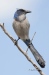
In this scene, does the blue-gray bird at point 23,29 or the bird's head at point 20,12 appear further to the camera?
the bird's head at point 20,12

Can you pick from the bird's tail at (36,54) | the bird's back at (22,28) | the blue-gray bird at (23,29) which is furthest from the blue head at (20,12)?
the bird's tail at (36,54)

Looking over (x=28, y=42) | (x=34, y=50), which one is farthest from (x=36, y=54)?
(x=28, y=42)

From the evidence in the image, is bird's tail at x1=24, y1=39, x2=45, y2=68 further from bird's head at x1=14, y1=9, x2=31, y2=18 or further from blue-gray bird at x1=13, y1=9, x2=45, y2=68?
bird's head at x1=14, y1=9, x2=31, y2=18

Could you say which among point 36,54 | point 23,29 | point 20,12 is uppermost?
point 20,12

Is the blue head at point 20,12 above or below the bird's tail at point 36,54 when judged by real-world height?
above

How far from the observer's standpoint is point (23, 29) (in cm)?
284

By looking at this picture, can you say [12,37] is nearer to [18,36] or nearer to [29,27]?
[18,36]

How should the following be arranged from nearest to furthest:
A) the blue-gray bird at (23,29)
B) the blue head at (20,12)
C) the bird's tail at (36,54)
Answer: the bird's tail at (36,54) < the blue-gray bird at (23,29) < the blue head at (20,12)

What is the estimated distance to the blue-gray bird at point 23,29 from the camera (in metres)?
2.83

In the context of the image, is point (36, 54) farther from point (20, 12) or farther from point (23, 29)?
point (20, 12)

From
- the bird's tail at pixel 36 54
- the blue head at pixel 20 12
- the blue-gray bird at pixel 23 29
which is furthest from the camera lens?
the blue head at pixel 20 12

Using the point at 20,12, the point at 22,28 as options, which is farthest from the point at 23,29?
the point at 20,12

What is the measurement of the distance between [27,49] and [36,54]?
0.20 metres

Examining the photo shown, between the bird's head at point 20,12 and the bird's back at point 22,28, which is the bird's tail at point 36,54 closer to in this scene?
the bird's back at point 22,28
